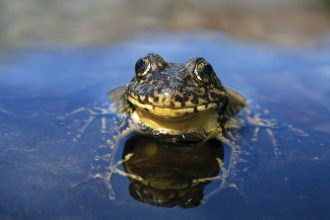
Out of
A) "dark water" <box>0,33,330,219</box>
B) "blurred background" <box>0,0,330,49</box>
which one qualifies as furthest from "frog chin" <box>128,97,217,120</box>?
"blurred background" <box>0,0,330,49</box>

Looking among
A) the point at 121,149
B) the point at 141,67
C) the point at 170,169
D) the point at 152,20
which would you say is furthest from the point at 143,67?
the point at 152,20

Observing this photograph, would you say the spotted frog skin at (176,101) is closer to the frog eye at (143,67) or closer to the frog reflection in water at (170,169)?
the frog eye at (143,67)

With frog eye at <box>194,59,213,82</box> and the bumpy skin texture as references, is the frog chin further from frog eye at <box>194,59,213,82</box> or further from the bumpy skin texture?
frog eye at <box>194,59,213,82</box>

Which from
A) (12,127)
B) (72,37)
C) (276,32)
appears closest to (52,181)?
(12,127)

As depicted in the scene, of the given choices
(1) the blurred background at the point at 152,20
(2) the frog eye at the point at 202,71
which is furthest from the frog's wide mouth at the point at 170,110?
(1) the blurred background at the point at 152,20

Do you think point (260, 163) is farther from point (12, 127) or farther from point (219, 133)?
point (12, 127)

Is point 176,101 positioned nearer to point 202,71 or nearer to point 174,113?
point 174,113
